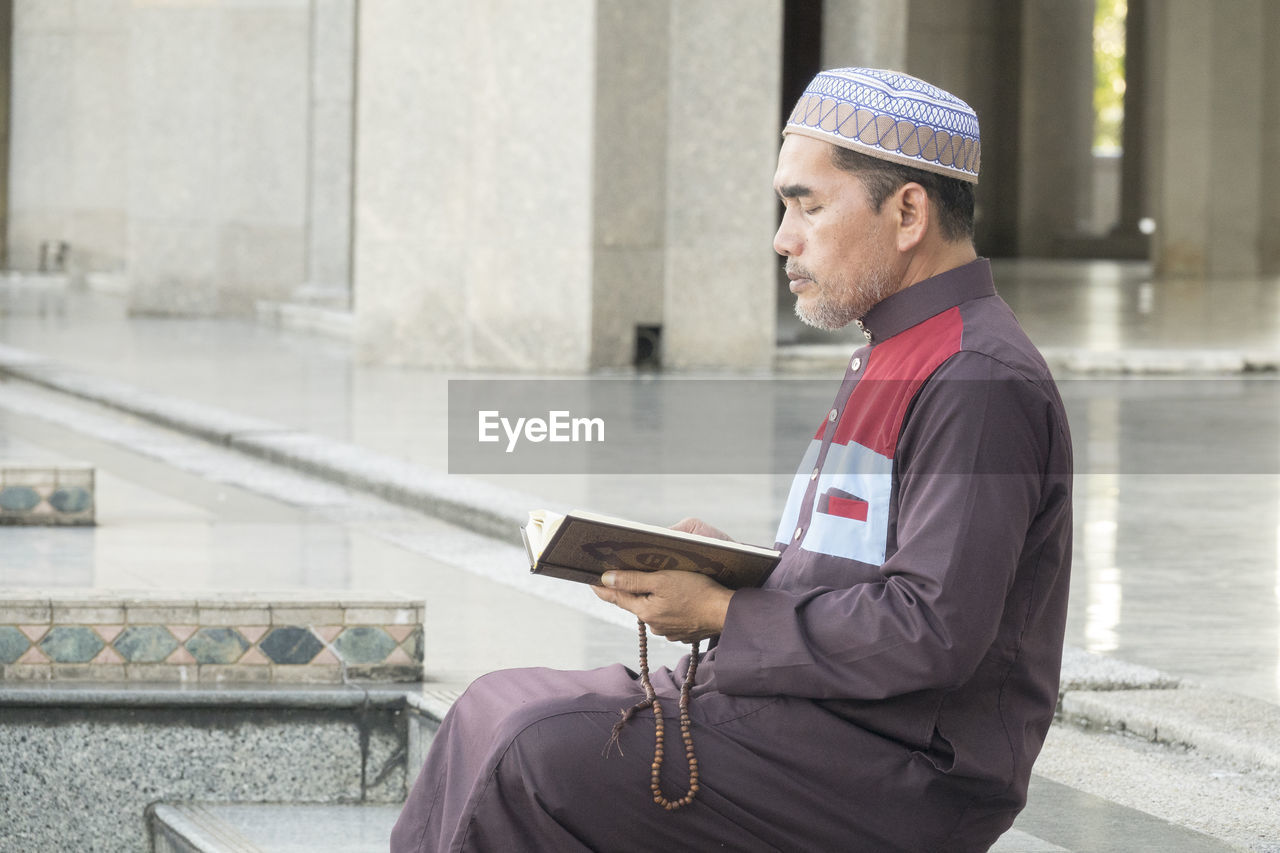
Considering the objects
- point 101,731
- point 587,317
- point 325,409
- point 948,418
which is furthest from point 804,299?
point 587,317

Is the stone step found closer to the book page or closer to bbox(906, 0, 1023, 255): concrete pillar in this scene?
the book page

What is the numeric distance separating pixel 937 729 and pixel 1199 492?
6.14 m

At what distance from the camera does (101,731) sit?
4512mm

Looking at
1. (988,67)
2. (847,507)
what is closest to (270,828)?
(847,507)

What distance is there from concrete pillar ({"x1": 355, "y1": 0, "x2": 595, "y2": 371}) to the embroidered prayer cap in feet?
35.0

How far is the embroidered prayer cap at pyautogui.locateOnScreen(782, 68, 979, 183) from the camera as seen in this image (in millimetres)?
2764

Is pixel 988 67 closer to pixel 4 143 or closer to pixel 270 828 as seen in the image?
pixel 4 143

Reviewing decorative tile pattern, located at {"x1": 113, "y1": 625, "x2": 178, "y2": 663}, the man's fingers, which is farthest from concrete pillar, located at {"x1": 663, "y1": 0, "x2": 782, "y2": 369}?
the man's fingers

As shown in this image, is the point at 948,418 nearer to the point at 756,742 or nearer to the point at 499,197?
the point at 756,742

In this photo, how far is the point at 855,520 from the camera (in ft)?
9.20

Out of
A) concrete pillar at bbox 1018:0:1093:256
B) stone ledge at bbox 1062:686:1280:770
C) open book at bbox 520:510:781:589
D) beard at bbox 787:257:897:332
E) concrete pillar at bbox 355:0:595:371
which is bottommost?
stone ledge at bbox 1062:686:1280:770

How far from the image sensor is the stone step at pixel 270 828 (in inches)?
164

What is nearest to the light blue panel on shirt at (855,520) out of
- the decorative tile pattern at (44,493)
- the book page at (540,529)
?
the book page at (540,529)

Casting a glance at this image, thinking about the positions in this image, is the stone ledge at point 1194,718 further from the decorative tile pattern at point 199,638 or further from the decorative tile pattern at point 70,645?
the decorative tile pattern at point 70,645
